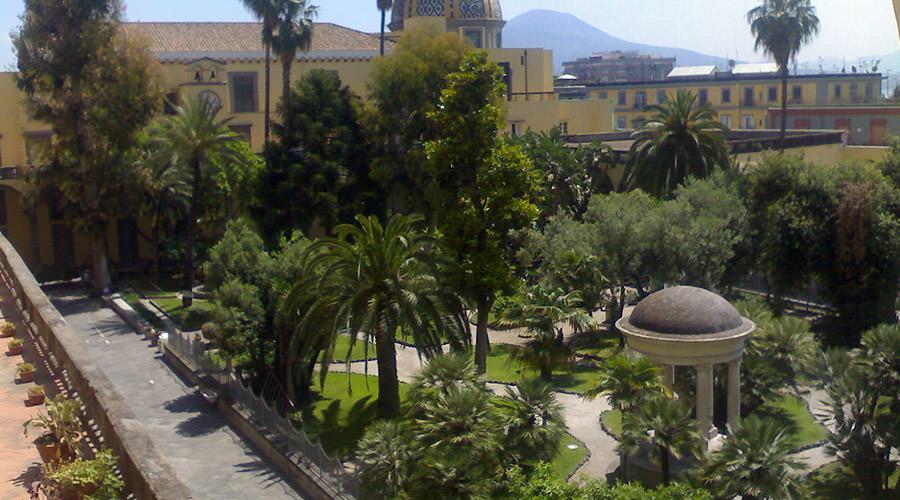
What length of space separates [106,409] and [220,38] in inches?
1870

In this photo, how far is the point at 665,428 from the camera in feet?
53.2

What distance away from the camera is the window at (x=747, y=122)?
79438 mm

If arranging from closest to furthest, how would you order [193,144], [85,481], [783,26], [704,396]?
[85,481], [704,396], [193,144], [783,26]

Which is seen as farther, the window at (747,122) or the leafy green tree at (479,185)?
the window at (747,122)

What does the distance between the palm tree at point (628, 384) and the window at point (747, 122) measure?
65960 millimetres

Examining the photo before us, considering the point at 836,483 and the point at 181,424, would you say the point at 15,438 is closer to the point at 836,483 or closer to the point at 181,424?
the point at 181,424

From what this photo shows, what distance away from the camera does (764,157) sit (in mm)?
31531

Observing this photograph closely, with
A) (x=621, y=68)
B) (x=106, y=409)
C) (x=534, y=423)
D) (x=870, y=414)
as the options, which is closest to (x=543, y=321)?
(x=534, y=423)

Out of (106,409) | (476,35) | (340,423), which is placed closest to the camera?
(106,409)

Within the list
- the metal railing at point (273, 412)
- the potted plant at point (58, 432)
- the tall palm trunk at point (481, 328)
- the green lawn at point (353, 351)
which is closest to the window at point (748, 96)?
the green lawn at point (353, 351)

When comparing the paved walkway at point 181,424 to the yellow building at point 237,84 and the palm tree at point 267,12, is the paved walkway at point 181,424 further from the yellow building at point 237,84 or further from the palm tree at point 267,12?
the palm tree at point 267,12

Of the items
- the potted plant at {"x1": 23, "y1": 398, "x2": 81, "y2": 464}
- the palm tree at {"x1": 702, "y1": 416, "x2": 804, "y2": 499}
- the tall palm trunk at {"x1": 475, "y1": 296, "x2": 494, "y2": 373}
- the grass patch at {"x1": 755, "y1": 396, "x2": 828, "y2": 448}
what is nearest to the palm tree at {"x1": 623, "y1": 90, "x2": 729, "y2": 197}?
the tall palm trunk at {"x1": 475, "y1": 296, "x2": 494, "y2": 373}

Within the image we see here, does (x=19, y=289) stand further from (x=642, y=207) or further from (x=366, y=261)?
(x=642, y=207)

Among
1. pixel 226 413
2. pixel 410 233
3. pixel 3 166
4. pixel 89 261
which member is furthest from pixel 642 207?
pixel 3 166
